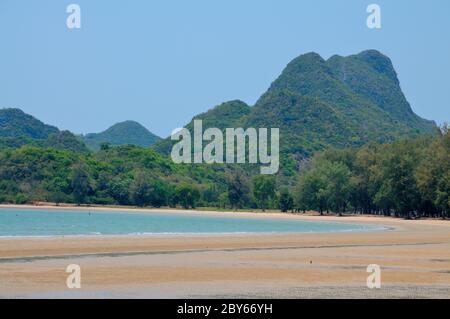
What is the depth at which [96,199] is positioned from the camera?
5517 inches

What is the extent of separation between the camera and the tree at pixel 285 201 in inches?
4732

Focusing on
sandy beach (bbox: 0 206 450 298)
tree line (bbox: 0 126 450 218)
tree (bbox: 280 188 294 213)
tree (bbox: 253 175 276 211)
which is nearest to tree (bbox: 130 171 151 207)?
tree line (bbox: 0 126 450 218)

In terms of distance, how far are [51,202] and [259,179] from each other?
38695 mm

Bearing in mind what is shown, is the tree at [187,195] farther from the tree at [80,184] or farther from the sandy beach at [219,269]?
the sandy beach at [219,269]

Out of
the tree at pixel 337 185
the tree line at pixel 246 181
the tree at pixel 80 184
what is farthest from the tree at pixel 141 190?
the tree at pixel 337 185

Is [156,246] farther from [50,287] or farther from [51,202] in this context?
[51,202]

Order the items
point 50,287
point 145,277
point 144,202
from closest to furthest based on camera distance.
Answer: point 50,287
point 145,277
point 144,202

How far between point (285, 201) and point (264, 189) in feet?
15.3

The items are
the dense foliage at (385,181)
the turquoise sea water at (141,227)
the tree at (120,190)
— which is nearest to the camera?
the turquoise sea water at (141,227)

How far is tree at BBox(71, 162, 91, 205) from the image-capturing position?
13712 centimetres

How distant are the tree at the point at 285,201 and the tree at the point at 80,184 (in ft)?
119

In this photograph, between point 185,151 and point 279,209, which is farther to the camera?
point 185,151
